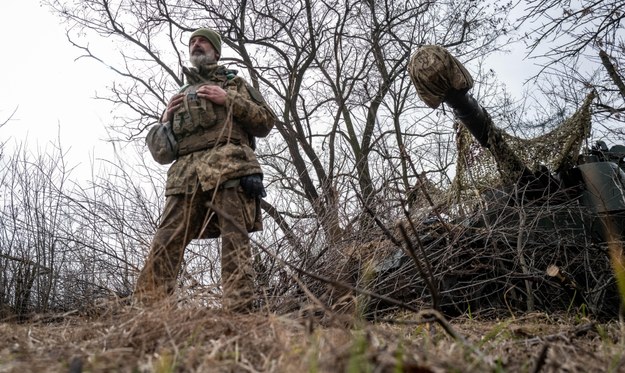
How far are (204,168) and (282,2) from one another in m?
7.42

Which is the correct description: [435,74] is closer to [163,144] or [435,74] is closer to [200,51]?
[200,51]

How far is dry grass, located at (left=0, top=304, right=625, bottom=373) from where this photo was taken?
46.5 inches

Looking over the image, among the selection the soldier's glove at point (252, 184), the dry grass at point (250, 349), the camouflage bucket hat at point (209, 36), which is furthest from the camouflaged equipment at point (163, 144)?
the dry grass at point (250, 349)

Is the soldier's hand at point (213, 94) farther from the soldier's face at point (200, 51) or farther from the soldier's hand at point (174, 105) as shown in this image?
the soldier's face at point (200, 51)

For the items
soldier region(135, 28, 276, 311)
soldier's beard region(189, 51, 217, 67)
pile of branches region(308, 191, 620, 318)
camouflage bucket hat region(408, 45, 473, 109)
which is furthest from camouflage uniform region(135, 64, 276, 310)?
camouflage bucket hat region(408, 45, 473, 109)

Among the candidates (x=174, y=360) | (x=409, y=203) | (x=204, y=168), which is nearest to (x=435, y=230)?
(x=409, y=203)

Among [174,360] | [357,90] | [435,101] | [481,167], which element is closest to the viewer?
[174,360]

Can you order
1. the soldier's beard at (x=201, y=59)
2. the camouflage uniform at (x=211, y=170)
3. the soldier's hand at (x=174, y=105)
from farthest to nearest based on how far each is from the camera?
the soldier's beard at (x=201, y=59)
the soldier's hand at (x=174, y=105)
the camouflage uniform at (x=211, y=170)

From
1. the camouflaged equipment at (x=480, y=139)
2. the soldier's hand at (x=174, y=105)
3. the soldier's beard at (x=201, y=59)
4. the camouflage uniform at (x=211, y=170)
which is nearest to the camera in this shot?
the camouflage uniform at (x=211, y=170)

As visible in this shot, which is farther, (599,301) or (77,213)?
(77,213)

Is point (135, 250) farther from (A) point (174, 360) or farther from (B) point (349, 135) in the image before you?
(B) point (349, 135)

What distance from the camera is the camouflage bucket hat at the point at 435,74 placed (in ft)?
12.5

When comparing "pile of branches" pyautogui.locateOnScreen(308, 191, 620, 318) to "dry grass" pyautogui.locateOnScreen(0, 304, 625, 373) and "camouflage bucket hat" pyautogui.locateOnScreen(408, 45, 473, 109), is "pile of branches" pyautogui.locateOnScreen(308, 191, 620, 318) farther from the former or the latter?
"dry grass" pyautogui.locateOnScreen(0, 304, 625, 373)

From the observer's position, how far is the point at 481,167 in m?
4.71
